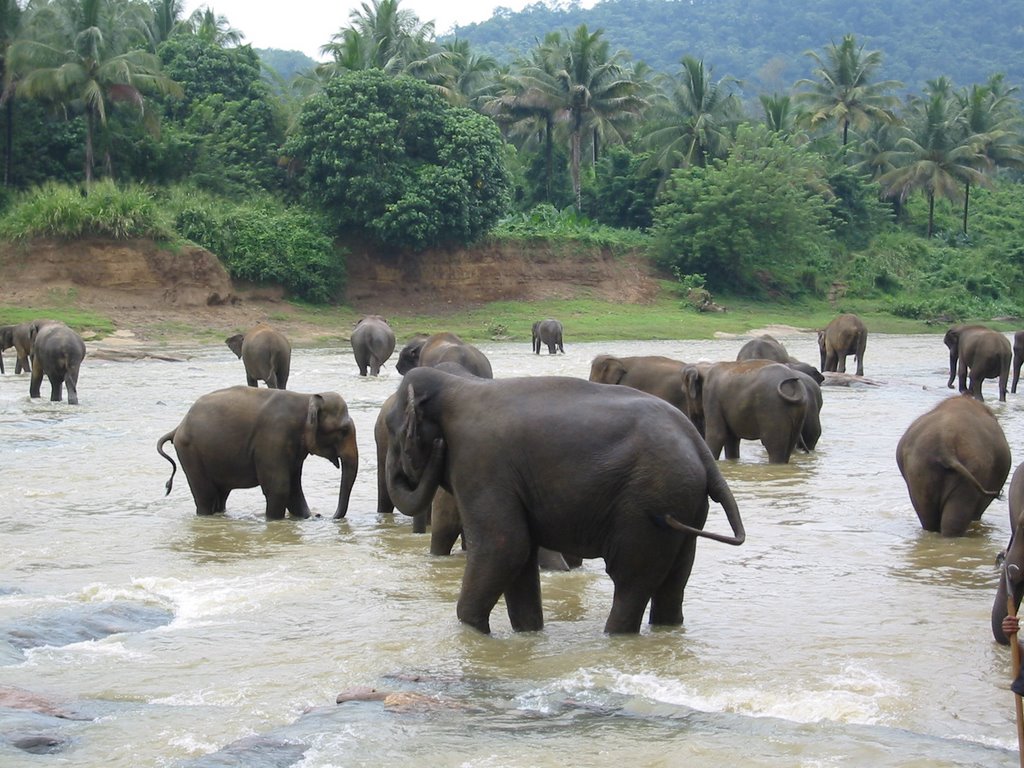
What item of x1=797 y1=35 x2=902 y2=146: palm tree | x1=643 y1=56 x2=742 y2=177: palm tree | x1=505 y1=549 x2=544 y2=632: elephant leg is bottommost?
x1=505 y1=549 x2=544 y2=632: elephant leg

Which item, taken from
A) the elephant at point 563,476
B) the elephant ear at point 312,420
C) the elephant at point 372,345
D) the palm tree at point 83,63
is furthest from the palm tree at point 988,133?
the elephant at point 563,476

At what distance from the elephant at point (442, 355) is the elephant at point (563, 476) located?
215 inches

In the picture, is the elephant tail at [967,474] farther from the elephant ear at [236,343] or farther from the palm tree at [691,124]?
the palm tree at [691,124]

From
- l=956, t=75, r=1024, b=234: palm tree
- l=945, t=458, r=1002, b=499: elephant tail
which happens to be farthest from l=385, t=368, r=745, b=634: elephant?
l=956, t=75, r=1024, b=234: palm tree

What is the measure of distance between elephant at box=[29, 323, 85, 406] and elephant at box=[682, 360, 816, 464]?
948 cm

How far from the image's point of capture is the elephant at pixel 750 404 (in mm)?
12586

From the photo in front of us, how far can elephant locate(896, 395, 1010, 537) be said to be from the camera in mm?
8828

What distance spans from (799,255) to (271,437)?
130ft

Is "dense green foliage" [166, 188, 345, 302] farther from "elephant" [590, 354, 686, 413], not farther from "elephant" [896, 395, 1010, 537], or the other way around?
"elephant" [896, 395, 1010, 537]

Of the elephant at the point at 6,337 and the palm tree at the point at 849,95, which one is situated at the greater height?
the palm tree at the point at 849,95

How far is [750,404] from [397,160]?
2953cm

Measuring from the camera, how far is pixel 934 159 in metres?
58.8

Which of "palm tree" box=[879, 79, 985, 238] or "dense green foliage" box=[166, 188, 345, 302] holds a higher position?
"palm tree" box=[879, 79, 985, 238]

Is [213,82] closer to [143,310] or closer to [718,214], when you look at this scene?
[143,310]
